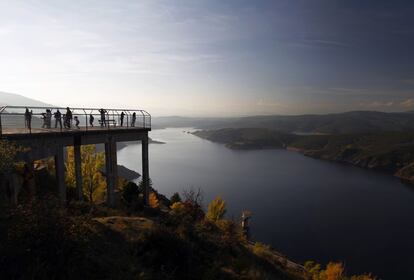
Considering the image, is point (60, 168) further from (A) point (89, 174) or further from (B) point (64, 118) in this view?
(A) point (89, 174)

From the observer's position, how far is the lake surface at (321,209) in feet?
233

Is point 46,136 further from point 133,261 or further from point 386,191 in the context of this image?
point 386,191

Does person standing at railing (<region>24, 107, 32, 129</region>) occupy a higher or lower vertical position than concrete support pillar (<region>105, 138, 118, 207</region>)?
higher

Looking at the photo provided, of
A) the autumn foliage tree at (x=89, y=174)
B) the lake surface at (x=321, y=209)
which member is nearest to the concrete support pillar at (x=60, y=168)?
the autumn foliage tree at (x=89, y=174)

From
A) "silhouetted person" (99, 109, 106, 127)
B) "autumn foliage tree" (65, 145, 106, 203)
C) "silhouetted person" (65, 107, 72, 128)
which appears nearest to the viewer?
"silhouetted person" (65, 107, 72, 128)

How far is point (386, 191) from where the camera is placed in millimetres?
139125

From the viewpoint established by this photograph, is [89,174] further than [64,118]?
Yes

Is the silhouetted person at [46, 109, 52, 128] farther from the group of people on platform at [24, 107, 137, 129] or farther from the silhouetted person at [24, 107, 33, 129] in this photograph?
the silhouetted person at [24, 107, 33, 129]

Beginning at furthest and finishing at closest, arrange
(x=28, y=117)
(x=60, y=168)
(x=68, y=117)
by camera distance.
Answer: (x=68, y=117), (x=60, y=168), (x=28, y=117)

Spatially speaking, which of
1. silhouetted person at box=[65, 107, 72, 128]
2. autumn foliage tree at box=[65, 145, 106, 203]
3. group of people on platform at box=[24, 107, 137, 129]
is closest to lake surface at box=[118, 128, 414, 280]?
autumn foliage tree at box=[65, 145, 106, 203]

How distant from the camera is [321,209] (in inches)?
4166

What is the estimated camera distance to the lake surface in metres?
71.1

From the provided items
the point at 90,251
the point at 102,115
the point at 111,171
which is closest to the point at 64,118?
the point at 102,115

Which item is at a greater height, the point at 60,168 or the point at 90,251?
the point at 60,168
